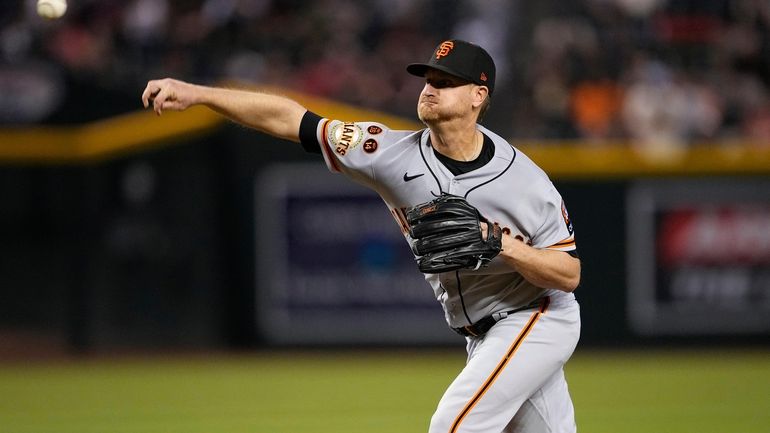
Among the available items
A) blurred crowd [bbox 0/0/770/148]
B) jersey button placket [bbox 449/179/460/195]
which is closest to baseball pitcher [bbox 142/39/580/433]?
jersey button placket [bbox 449/179/460/195]

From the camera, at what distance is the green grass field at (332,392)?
25.9 feet

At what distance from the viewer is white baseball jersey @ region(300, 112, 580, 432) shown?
15.2ft

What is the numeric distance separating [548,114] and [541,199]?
8.38 meters

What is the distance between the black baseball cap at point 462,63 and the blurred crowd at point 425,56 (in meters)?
7.37

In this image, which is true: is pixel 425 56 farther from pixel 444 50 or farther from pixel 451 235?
pixel 451 235

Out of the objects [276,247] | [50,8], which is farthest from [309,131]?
[276,247]

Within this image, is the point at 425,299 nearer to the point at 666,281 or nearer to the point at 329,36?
the point at 666,281

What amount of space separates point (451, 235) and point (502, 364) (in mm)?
625

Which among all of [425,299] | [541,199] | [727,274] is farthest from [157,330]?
[541,199]

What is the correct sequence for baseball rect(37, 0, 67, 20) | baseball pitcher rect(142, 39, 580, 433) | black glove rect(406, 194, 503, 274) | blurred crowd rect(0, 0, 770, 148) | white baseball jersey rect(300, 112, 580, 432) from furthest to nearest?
blurred crowd rect(0, 0, 770, 148)
baseball rect(37, 0, 67, 20)
white baseball jersey rect(300, 112, 580, 432)
baseball pitcher rect(142, 39, 580, 433)
black glove rect(406, 194, 503, 274)

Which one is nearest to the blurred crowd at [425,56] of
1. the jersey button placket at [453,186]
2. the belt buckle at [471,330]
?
the belt buckle at [471,330]

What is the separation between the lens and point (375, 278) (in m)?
11.7

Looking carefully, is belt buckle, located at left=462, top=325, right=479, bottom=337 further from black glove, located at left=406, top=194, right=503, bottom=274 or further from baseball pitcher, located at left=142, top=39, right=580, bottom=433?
Result: black glove, located at left=406, top=194, right=503, bottom=274

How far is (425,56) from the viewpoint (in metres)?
14.6
